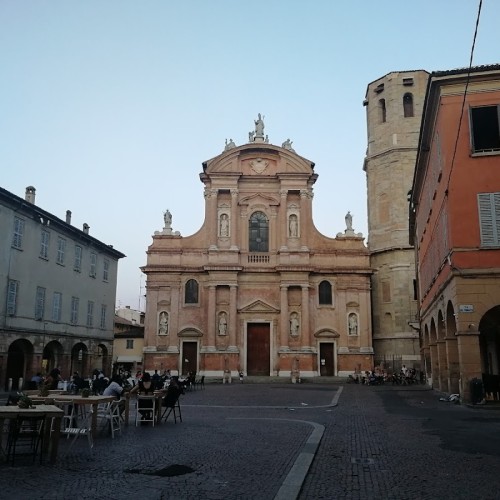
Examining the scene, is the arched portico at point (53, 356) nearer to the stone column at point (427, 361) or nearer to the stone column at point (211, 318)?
the stone column at point (211, 318)

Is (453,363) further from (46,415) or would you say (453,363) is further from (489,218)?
(46,415)

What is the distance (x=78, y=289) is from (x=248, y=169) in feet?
52.5

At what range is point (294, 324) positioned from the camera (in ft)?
132

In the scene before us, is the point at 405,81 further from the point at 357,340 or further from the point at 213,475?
the point at 213,475

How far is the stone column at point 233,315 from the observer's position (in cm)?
3962

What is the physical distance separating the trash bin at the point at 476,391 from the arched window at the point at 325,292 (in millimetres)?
24640

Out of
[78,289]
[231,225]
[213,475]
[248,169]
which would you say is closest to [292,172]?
[248,169]

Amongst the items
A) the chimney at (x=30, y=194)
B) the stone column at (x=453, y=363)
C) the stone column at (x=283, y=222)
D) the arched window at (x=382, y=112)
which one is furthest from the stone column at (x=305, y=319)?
the stone column at (x=453, y=363)

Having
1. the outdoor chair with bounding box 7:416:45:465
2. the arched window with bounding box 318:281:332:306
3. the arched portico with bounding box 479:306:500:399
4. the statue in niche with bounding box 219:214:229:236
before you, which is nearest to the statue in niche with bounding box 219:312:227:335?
the statue in niche with bounding box 219:214:229:236

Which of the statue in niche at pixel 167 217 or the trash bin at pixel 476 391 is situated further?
the statue in niche at pixel 167 217

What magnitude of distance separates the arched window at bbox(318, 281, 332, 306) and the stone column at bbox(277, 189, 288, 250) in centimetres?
403

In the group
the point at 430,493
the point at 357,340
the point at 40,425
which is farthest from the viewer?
the point at 357,340

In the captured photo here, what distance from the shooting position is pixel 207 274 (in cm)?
4141

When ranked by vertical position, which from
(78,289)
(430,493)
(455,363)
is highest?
(78,289)
